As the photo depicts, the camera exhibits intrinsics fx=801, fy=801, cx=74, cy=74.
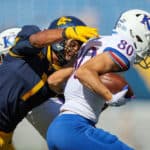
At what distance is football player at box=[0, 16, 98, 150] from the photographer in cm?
411

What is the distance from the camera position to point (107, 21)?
5.95 meters

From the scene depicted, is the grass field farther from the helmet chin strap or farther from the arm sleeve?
the arm sleeve

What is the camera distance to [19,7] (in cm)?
620

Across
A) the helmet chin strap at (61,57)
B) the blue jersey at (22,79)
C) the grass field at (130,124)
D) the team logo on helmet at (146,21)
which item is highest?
the team logo on helmet at (146,21)

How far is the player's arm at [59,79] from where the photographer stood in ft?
13.1

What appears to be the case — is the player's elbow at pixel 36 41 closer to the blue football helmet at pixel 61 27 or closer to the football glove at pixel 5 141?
the blue football helmet at pixel 61 27

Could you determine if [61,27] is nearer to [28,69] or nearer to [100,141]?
[28,69]

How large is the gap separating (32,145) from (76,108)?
9.85 feet

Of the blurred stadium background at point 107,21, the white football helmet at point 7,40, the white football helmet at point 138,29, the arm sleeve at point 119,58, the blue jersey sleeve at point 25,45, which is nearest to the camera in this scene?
the arm sleeve at point 119,58

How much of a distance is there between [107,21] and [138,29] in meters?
2.31

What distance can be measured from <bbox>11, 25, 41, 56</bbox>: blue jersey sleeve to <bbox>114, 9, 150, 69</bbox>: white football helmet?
0.58 meters

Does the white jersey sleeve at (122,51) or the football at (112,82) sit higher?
the white jersey sleeve at (122,51)

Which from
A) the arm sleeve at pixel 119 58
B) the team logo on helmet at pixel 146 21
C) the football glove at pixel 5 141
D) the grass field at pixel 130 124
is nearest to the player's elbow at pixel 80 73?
the arm sleeve at pixel 119 58

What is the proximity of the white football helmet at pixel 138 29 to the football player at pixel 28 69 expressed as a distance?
16.4 inches
